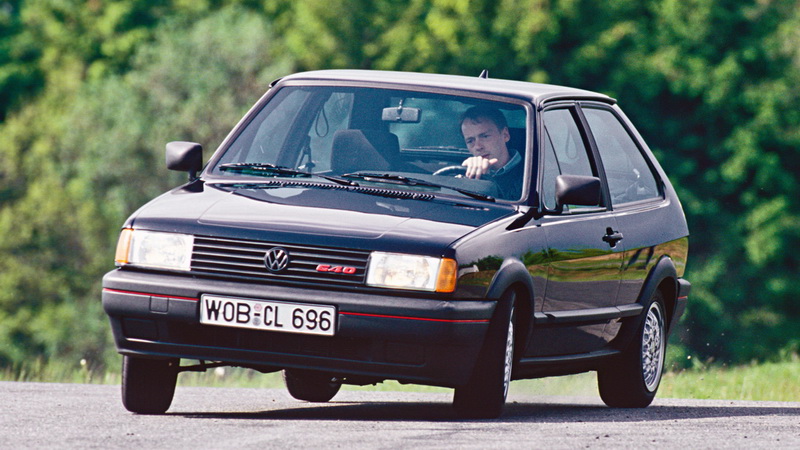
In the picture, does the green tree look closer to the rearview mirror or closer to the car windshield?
the car windshield

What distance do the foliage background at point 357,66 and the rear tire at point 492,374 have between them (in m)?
22.9

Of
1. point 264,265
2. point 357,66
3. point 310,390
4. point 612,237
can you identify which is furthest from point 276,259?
point 357,66

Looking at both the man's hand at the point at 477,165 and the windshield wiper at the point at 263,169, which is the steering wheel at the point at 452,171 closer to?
the man's hand at the point at 477,165

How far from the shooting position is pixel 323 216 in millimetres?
7492

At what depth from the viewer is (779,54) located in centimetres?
3900

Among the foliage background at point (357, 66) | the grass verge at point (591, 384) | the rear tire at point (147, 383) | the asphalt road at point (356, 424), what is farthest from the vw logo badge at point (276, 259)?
the foliage background at point (357, 66)

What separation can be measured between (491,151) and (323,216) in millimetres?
1272

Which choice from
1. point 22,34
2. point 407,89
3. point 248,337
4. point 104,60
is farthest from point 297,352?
point 22,34

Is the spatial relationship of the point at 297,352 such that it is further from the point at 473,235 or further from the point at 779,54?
the point at 779,54

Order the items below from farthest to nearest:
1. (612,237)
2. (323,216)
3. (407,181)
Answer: (612,237) → (407,181) → (323,216)

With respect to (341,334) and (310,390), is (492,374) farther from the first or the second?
(310,390)

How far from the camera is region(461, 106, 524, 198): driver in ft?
27.1

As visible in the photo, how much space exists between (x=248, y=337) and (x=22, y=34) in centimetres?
4882

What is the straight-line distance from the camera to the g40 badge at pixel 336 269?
7195 millimetres
